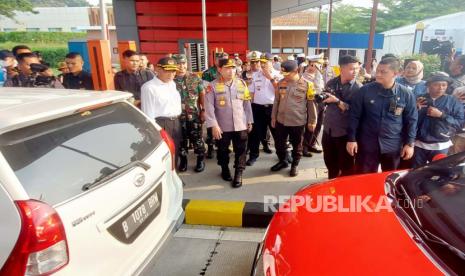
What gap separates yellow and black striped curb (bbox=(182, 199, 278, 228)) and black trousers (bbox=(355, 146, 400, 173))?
105 centimetres

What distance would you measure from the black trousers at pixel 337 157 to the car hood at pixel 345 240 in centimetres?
171

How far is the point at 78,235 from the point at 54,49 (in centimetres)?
3646

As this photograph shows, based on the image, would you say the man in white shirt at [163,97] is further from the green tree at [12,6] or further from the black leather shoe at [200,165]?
the green tree at [12,6]

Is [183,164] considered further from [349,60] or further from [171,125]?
[349,60]

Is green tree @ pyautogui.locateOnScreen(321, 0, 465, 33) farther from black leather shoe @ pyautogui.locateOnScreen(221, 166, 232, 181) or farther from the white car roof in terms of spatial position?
the white car roof

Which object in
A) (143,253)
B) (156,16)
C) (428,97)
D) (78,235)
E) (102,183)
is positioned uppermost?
(156,16)

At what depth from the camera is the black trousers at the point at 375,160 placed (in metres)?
3.22

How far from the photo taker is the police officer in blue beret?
9.84ft

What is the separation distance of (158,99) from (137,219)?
6.63 feet

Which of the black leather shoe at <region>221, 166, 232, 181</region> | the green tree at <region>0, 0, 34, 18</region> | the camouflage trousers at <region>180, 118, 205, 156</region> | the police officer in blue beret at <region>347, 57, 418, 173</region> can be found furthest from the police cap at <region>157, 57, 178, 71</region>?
the green tree at <region>0, 0, 34, 18</region>

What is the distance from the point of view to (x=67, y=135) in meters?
1.79

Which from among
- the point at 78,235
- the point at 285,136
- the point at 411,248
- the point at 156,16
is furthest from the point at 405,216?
the point at 156,16

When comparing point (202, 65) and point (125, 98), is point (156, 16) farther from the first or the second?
point (125, 98)

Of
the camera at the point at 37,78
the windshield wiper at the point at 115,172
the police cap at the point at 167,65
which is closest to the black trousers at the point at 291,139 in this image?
the police cap at the point at 167,65
